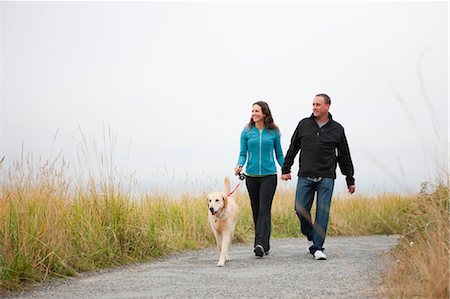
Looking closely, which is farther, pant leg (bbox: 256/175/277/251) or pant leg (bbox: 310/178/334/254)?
pant leg (bbox: 256/175/277/251)

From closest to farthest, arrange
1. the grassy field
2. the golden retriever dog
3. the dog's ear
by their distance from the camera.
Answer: the grassy field, the golden retriever dog, the dog's ear

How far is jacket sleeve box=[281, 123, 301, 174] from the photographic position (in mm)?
9414

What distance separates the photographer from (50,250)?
24.7 feet

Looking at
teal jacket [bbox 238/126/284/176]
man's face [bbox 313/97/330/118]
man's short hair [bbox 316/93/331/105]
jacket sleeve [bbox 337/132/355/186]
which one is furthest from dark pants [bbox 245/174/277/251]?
man's short hair [bbox 316/93/331/105]

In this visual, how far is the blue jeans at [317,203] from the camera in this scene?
905 cm

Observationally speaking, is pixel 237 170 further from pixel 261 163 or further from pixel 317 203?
pixel 317 203

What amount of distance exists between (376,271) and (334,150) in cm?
219

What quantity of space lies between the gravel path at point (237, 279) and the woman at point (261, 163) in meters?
0.46

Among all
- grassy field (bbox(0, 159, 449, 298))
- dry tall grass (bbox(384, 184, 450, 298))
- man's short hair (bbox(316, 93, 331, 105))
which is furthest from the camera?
man's short hair (bbox(316, 93, 331, 105))

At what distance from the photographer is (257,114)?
9430 mm

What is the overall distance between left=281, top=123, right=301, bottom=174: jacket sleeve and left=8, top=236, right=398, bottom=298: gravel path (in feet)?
4.44

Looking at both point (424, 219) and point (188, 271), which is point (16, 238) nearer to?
point (188, 271)

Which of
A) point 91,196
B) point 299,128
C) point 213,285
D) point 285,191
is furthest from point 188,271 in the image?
point 285,191

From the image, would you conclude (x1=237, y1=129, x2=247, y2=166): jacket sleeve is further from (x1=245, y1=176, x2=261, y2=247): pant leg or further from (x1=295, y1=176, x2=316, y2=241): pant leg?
(x1=295, y1=176, x2=316, y2=241): pant leg
